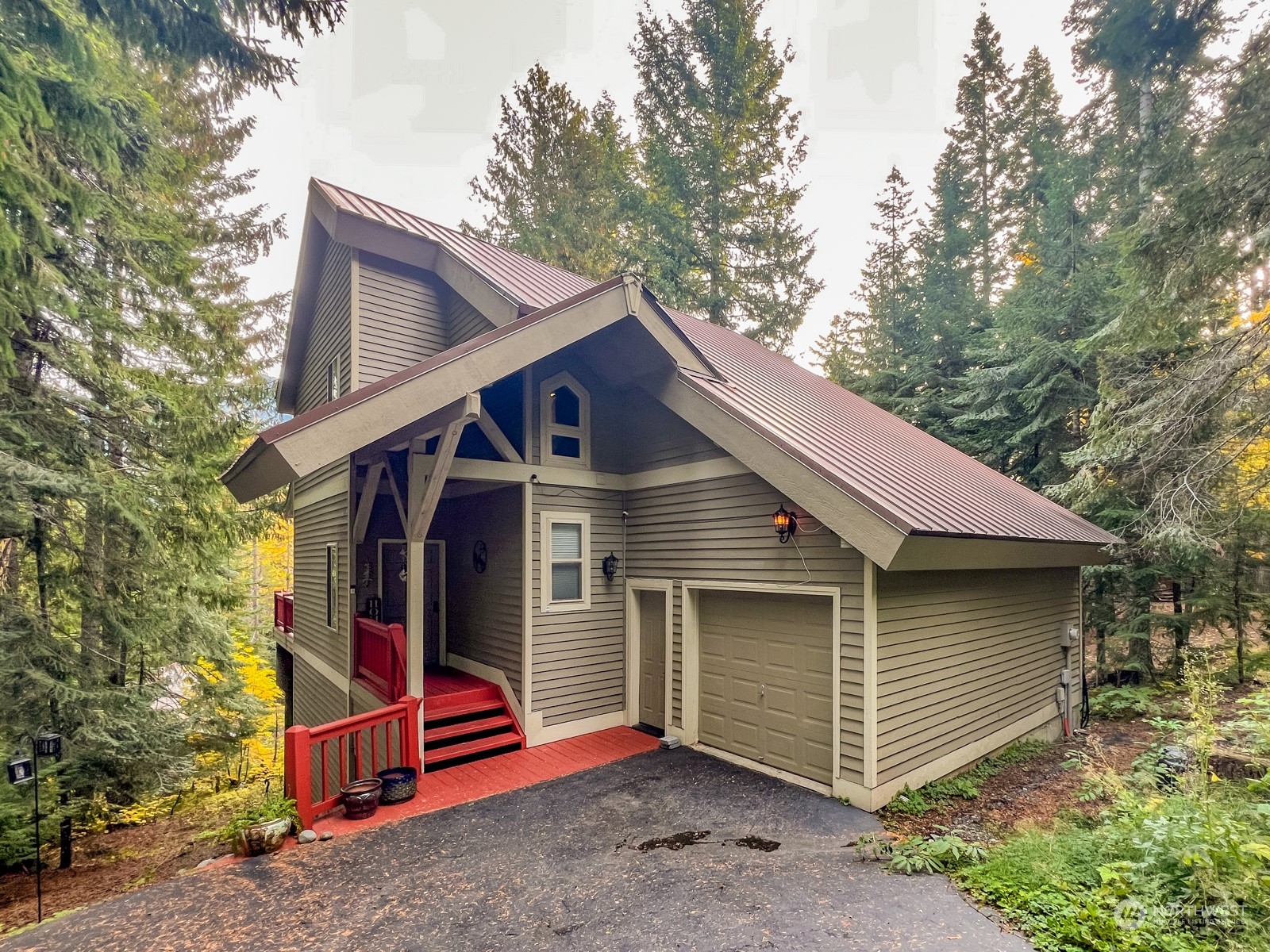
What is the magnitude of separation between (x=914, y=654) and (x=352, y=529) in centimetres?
653

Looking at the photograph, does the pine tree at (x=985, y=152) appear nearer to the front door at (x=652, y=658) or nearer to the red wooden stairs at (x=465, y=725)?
the front door at (x=652, y=658)

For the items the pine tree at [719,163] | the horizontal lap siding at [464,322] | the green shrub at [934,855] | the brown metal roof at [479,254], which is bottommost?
the green shrub at [934,855]

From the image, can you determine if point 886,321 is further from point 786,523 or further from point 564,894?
point 564,894

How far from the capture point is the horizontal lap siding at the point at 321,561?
318 inches

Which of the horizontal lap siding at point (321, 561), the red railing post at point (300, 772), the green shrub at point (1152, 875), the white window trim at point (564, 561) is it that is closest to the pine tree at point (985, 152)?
the white window trim at point (564, 561)

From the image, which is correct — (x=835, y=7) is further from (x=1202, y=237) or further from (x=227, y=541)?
(x=227, y=541)

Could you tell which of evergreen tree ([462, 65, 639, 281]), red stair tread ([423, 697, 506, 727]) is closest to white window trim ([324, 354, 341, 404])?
red stair tread ([423, 697, 506, 727])

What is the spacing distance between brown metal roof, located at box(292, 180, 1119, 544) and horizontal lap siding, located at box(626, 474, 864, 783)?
716mm

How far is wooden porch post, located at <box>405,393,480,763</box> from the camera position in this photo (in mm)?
6156

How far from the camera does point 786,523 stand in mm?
6016

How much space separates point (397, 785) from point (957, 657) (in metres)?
5.79

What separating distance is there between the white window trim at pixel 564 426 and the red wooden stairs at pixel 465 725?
116 inches

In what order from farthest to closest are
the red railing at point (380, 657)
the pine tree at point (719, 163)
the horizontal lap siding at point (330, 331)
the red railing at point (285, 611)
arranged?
the pine tree at point (719, 163)
the red railing at point (285, 611)
the horizontal lap siding at point (330, 331)
the red railing at point (380, 657)

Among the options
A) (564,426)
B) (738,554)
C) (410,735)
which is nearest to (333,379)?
(564,426)
